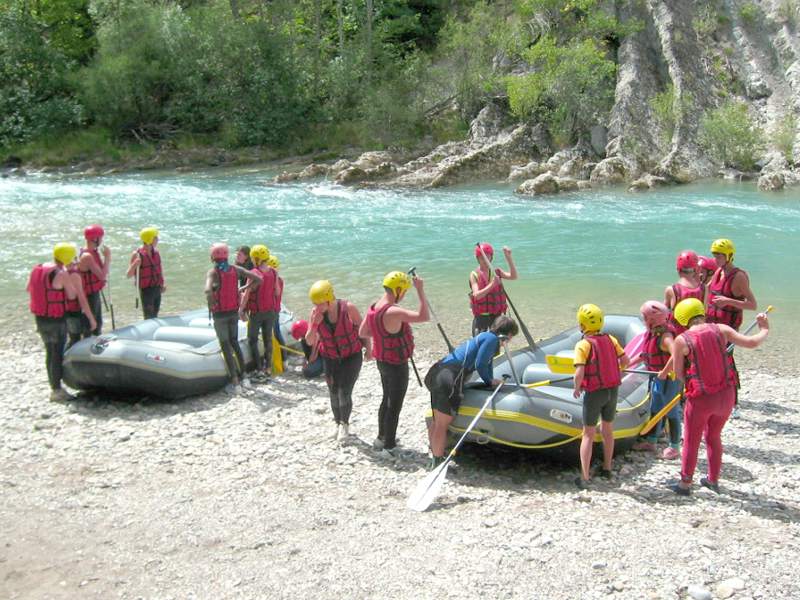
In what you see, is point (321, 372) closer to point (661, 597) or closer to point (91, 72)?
point (661, 597)

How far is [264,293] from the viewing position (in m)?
8.48

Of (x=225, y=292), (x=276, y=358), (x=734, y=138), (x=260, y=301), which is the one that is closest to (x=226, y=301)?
(x=225, y=292)

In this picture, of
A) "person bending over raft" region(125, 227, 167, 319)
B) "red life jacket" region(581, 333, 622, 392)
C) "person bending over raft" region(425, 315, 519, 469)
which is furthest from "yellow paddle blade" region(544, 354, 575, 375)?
"person bending over raft" region(125, 227, 167, 319)

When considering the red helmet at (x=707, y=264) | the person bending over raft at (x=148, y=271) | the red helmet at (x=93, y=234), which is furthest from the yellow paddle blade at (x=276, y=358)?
the red helmet at (x=707, y=264)

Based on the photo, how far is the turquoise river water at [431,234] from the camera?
13445mm

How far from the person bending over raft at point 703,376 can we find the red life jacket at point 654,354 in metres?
0.76

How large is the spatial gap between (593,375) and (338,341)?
204 centimetres

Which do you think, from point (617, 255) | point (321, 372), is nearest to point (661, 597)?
point (321, 372)

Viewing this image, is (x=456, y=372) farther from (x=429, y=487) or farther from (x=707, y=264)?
(x=707, y=264)

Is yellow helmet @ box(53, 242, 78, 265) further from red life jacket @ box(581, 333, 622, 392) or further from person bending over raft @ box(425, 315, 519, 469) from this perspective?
red life jacket @ box(581, 333, 622, 392)

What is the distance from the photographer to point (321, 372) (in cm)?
907

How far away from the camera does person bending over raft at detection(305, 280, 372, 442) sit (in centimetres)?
Result: 657

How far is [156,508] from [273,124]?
96.2 ft

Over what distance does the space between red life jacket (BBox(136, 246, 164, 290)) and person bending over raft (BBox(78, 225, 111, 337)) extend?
48 cm
